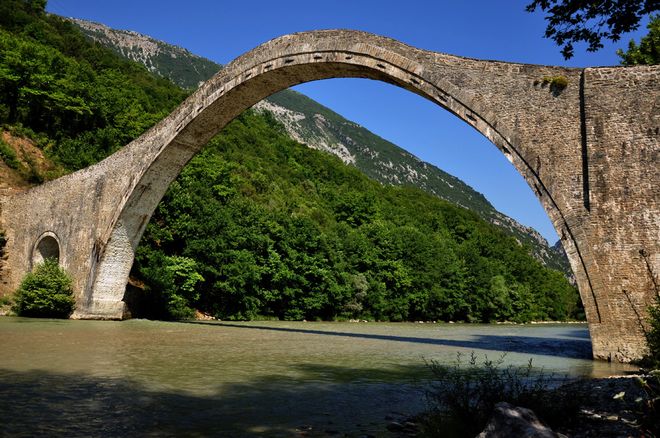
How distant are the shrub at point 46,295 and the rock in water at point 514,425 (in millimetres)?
19747

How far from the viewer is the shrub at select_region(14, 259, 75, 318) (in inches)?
768

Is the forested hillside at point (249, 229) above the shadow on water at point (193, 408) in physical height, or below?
above

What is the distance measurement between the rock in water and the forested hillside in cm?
2223

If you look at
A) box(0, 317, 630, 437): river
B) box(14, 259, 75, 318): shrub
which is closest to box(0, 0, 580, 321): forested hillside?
box(14, 259, 75, 318): shrub

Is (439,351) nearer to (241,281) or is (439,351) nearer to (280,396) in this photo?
(280,396)

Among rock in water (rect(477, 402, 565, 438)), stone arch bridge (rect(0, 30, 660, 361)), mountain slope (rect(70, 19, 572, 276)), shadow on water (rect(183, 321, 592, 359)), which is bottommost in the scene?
shadow on water (rect(183, 321, 592, 359))

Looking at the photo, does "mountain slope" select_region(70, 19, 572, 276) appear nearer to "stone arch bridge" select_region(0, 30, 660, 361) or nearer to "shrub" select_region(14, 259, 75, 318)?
"shrub" select_region(14, 259, 75, 318)

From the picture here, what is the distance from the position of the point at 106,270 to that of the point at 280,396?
626 inches

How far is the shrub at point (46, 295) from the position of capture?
1952 cm

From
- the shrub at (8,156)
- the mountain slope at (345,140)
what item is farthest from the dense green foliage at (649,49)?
A: the mountain slope at (345,140)

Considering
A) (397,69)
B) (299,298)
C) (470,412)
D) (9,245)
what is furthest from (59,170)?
(470,412)

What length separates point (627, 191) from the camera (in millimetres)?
10094

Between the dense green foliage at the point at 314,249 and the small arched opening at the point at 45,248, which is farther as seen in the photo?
the dense green foliage at the point at 314,249

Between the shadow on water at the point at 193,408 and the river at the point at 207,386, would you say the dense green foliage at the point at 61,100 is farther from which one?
the shadow on water at the point at 193,408
